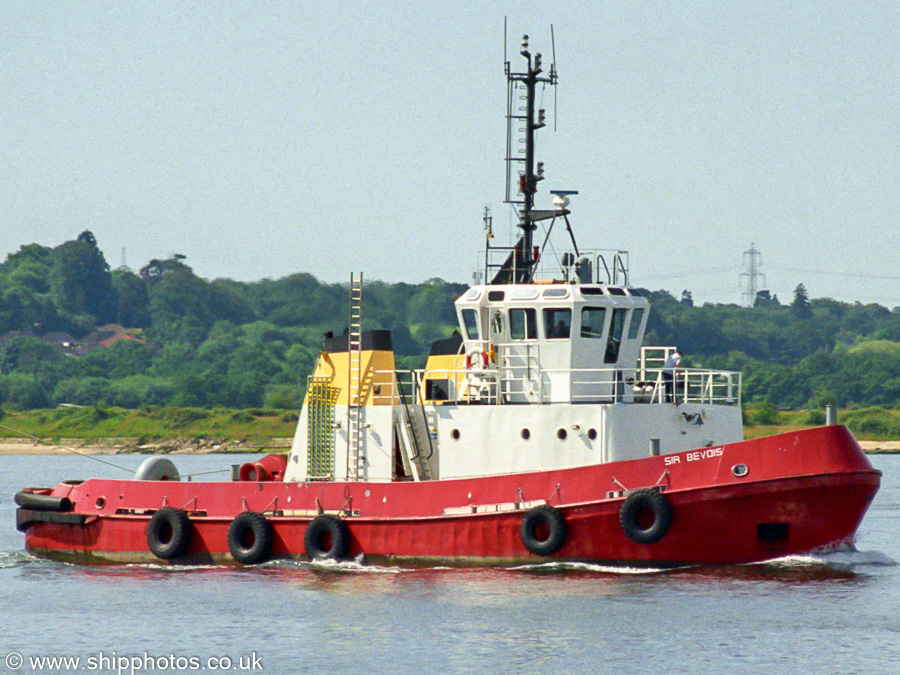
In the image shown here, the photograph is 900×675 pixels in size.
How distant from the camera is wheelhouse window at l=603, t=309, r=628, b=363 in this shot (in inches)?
861

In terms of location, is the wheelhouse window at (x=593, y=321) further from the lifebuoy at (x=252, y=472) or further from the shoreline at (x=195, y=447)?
the shoreline at (x=195, y=447)

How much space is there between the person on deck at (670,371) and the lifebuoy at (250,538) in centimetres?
648

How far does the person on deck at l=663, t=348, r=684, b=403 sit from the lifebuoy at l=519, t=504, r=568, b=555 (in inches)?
111

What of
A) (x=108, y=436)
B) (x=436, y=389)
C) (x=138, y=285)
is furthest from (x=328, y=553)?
(x=138, y=285)

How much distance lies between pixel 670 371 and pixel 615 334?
3.89 feet

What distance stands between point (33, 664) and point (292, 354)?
6439 cm

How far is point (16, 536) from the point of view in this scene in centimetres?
2936

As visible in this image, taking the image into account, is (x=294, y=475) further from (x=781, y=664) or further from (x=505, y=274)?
(x=781, y=664)

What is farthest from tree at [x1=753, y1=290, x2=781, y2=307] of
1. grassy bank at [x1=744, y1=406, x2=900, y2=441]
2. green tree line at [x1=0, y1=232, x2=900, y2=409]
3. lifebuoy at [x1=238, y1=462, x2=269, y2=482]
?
lifebuoy at [x1=238, y1=462, x2=269, y2=482]

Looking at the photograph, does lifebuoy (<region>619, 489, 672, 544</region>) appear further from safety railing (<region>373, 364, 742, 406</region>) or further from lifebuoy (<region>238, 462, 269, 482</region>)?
lifebuoy (<region>238, 462, 269, 482</region>)

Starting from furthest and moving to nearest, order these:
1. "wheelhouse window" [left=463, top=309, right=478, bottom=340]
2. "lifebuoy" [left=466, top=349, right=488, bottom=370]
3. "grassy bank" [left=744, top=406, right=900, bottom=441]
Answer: "grassy bank" [left=744, top=406, right=900, bottom=441] → "wheelhouse window" [left=463, top=309, right=478, bottom=340] → "lifebuoy" [left=466, top=349, right=488, bottom=370]

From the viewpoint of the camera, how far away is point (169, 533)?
22375 mm

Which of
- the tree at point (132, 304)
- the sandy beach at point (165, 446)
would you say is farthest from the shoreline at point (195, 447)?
the tree at point (132, 304)

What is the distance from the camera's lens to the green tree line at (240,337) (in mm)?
78125
